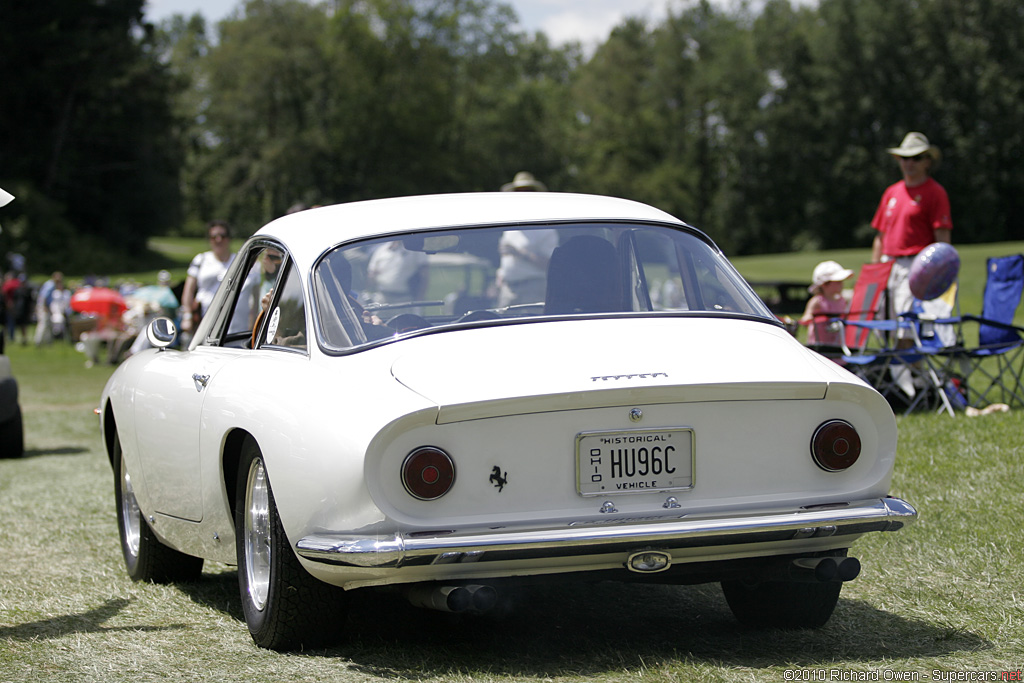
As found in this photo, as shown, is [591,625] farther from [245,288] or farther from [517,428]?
[245,288]

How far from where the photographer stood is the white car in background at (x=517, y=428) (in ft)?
11.8

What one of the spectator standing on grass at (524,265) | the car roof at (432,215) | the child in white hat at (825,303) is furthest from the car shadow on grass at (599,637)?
the child in white hat at (825,303)

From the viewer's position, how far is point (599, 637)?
4.40 meters

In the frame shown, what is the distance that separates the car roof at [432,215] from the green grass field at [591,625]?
4.86ft

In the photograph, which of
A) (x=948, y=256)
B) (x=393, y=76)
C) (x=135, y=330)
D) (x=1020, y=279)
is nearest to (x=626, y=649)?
(x=948, y=256)

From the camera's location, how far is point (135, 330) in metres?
22.4

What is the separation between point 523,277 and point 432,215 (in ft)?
1.37

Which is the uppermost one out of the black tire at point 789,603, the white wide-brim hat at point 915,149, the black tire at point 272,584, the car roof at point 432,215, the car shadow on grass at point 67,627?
the white wide-brim hat at point 915,149

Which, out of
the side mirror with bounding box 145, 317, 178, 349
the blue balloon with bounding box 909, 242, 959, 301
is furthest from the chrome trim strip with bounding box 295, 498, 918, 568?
the blue balloon with bounding box 909, 242, 959, 301

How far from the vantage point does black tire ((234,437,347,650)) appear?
13.0 ft

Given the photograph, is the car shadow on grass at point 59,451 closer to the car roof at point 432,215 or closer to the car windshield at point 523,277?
the car roof at point 432,215

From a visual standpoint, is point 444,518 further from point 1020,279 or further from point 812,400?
point 1020,279

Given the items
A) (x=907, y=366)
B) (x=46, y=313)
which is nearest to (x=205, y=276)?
(x=907, y=366)

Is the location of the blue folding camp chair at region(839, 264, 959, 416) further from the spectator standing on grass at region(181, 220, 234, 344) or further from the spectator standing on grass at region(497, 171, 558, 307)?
the spectator standing on grass at region(181, 220, 234, 344)
